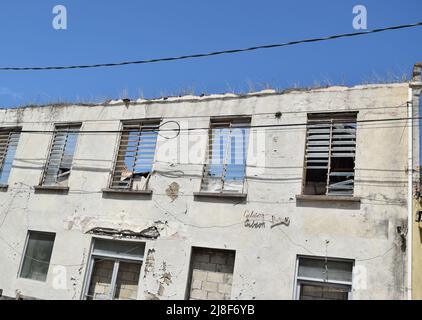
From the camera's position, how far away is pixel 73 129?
1462 centimetres

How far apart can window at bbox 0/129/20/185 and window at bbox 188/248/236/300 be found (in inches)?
291

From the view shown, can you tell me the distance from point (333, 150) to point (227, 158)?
8.83 feet

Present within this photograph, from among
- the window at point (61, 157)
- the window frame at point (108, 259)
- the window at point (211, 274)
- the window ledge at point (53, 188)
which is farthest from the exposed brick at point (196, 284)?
Answer: the window at point (61, 157)

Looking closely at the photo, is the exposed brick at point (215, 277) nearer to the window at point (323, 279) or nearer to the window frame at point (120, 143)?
the window at point (323, 279)

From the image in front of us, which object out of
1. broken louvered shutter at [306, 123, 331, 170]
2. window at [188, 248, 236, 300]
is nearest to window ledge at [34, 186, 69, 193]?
window at [188, 248, 236, 300]

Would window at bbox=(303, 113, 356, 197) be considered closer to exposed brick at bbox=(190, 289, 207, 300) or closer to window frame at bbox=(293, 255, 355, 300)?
window frame at bbox=(293, 255, 355, 300)

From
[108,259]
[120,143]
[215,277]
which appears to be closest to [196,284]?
[215,277]

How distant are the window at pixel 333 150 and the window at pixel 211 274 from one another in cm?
263

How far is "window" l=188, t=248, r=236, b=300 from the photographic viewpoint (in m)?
11.1

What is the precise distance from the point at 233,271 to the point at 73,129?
23.0ft
